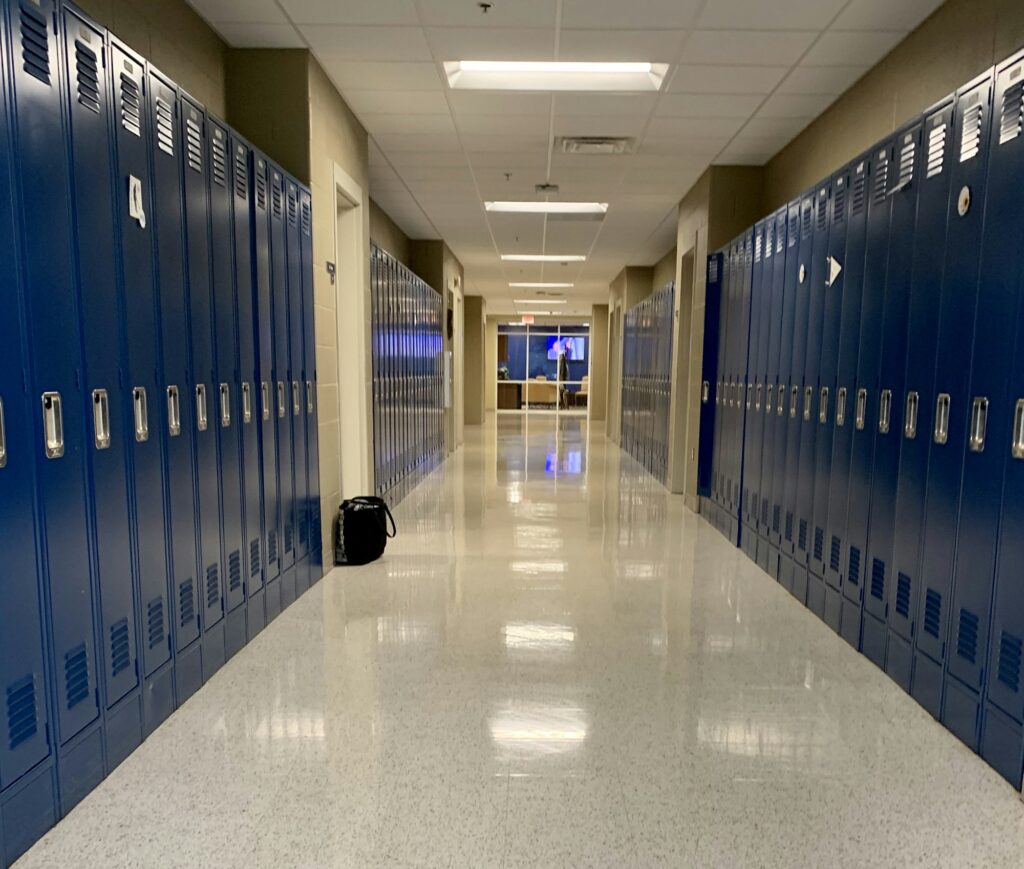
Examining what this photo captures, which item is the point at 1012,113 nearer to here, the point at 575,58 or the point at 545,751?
the point at 575,58

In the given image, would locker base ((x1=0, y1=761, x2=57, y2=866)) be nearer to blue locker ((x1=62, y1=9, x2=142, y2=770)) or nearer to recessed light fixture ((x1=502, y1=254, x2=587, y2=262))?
A: blue locker ((x1=62, y1=9, x2=142, y2=770))

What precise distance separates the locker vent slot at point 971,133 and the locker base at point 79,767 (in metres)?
3.54

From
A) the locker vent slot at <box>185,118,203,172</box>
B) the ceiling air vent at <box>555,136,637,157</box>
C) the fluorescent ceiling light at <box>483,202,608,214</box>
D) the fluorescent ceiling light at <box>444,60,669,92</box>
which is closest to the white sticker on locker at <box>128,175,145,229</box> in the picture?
the locker vent slot at <box>185,118,203,172</box>

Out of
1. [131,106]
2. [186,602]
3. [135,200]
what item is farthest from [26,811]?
[131,106]

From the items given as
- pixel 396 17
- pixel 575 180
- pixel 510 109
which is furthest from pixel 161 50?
pixel 575 180

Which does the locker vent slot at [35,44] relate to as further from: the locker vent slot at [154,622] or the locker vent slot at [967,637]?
the locker vent slot at [967,637]

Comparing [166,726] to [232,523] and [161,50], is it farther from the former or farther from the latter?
[161,50]

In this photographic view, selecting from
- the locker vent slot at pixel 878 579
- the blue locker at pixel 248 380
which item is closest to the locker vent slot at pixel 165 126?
the blue locker at pixel 248 380

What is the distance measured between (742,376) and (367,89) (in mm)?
3447

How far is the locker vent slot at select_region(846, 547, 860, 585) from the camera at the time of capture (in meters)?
3.21

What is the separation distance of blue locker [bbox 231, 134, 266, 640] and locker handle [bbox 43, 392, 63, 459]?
1.21m

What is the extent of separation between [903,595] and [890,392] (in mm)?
885

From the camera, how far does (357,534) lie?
449cm

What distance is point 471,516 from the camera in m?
6.09
